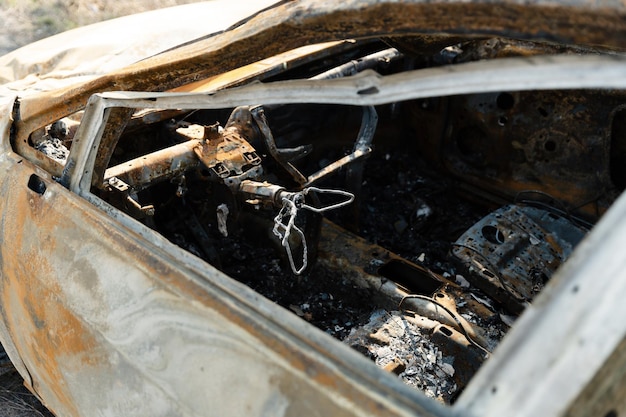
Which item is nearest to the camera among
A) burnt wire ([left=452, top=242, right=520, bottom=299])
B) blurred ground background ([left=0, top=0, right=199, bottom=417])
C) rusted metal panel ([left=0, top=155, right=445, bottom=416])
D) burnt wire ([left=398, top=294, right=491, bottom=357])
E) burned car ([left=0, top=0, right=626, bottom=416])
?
burned car ([left=0, top=0, right=626, bottom=416])

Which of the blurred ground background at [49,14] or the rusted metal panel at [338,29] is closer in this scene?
the rusted metal panel at [338,29]

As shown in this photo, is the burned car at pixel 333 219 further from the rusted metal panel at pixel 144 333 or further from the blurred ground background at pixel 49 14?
the blurred ground background at pixel 49 14

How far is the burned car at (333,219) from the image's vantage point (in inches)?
36.7

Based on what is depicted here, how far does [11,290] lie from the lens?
184cm

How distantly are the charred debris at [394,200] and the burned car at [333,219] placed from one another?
10mm

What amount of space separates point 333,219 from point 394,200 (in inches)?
18.6

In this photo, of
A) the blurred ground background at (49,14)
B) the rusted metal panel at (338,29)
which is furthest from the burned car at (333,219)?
the blurred ground background at (49,14)

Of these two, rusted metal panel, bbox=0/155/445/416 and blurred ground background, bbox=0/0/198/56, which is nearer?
rusted metal panel, bbox=0/155/445/416

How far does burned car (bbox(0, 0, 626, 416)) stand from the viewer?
3.06ft

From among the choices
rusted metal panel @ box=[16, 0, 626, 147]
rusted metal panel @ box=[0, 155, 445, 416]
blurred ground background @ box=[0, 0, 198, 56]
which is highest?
rusted metal panel @ box=[16, 0, 626, 147]

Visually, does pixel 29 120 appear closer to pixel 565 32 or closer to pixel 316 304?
pixel 316 304

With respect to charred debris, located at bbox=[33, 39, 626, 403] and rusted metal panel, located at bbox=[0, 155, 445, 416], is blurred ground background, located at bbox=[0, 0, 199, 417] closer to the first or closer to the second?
charred debris, located at bbox=[33, 39, 626, 403]

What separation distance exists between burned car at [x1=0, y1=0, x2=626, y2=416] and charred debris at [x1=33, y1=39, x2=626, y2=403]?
1 centimetres

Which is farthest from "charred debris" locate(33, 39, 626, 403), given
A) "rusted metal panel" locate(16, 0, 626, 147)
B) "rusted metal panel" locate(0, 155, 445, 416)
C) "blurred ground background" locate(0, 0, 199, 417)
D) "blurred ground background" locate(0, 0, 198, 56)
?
"blurred ground background" locate(0, 0, 198, 56)
